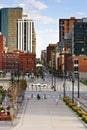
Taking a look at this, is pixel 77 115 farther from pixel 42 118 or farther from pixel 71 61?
pixel 71 61

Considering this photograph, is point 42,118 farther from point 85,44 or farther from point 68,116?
point 85,44

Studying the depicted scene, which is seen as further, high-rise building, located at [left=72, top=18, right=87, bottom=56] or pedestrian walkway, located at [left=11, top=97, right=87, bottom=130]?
high-rise building, located at [left=72, top=18, right=87, bottom=56]

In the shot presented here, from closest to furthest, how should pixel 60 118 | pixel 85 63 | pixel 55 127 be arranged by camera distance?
pixel 55 127
pixel 60 118
pixel 85 63

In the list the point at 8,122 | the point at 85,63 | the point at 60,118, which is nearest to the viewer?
the point at 8,122

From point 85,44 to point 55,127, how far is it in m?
162

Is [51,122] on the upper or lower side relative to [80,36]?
upper

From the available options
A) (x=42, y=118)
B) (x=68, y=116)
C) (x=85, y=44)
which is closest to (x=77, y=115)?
(x=68, y=116)

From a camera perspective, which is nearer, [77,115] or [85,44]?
[77,115]

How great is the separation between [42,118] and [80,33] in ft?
512

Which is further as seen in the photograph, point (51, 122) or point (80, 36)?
point (80, 36)

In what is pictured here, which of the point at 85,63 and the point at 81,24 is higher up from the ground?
the point at 81,24

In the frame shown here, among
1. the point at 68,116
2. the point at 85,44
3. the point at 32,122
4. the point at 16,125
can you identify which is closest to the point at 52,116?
the point at 68,116

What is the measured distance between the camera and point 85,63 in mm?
174125

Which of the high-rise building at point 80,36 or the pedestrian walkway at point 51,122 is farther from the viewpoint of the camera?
the high-rise building at point 80,36
